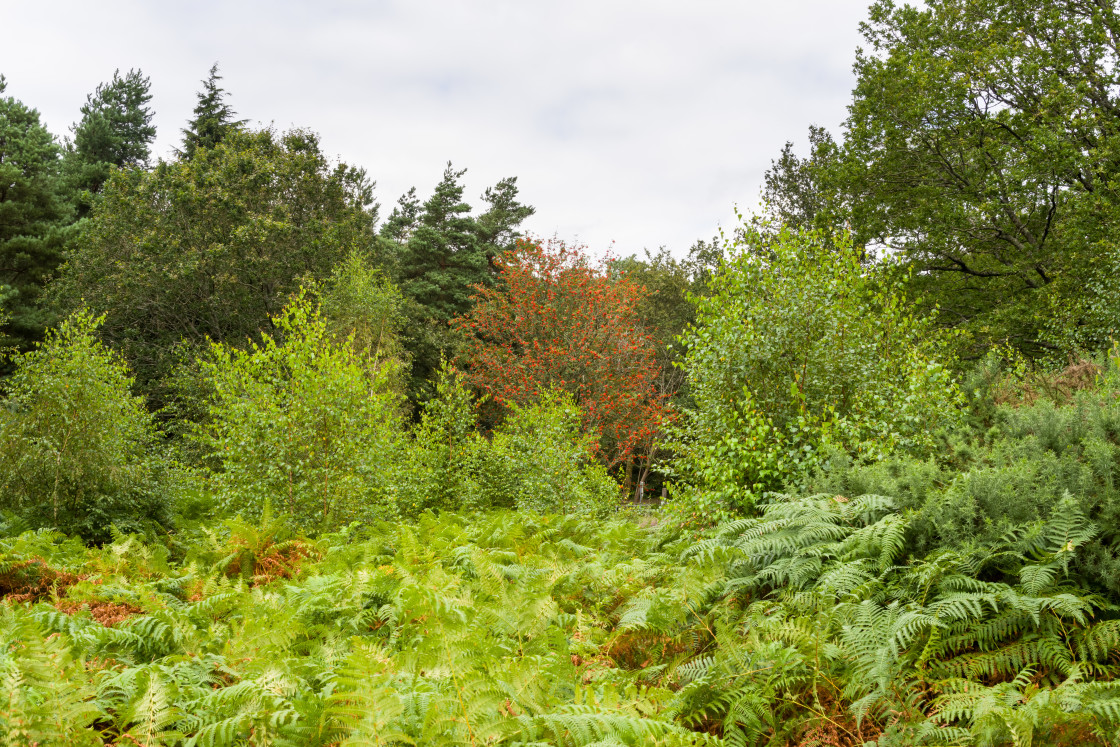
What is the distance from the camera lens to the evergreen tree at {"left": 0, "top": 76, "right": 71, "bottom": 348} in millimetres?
20188

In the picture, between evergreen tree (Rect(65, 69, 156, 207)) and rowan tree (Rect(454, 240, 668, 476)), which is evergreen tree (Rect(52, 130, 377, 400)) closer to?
rowan tree (Rect(454, 240, 668, 476))

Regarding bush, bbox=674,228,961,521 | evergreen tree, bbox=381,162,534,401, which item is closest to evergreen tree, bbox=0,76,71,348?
evergreen tree, bbox=381,162,534,401

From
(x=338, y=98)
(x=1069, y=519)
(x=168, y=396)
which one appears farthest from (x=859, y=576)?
(x=168, y=396)

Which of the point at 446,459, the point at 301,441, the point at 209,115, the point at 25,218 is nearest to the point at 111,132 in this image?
the point at 209,115

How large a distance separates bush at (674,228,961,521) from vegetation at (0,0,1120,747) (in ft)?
0.16

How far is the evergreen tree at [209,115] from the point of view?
2398cm

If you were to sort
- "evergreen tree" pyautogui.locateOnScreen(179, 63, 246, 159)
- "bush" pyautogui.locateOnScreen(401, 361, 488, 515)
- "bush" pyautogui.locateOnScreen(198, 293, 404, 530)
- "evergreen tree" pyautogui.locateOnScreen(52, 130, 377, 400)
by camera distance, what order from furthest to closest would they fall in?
"evergreen tree" pyautogui.locateOnScreen(179, 63, 246, 159) → "evergreen tree" pyautogui.locateOnScreen(52, 130, 377, 400) → "bush" pyautogui.locateOnScreen(401, 361, 488, 515) → "bush" pyautogui.locateOnScreen(198, 293, 404, 530)

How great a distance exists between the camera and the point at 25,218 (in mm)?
22094

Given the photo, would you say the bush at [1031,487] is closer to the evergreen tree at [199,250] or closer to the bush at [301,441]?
the bush at [301,441]

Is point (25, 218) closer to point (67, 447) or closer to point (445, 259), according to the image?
point (445, 259)

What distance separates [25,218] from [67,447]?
19531mm

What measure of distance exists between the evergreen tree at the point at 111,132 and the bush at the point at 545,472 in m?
22.9

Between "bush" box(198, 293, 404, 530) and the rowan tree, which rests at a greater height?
the rowan tree

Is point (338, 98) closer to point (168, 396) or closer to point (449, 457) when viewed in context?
point (449, 457)
